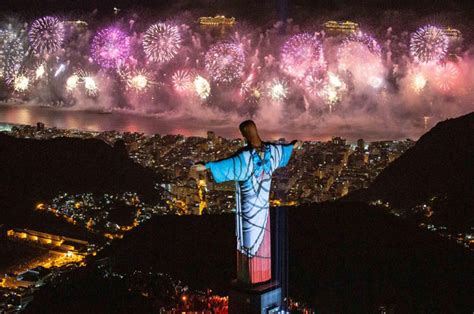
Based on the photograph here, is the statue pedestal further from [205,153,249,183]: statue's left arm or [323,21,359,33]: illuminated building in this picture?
[323,21,359,33]: illuminated building

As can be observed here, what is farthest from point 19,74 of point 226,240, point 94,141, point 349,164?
point 226,240

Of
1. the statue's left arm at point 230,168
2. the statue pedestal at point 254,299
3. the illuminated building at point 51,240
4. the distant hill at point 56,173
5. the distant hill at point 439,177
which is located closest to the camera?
the statue's left arm at point 230,168

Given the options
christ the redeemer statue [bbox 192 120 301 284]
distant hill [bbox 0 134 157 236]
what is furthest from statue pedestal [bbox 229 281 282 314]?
distant hill [bbox 0 134 157 236]

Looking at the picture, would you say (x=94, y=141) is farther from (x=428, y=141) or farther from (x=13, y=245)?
(x=428, y=141)

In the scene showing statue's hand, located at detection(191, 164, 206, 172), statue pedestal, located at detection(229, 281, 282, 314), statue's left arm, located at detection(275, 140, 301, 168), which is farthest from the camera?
statue's left arm, located at detection(275, 140, 301, 168)

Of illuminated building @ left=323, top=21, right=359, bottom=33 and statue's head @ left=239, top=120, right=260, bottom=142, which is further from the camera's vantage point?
illuminated building @ left=323, top=21, right=359, bottom=33

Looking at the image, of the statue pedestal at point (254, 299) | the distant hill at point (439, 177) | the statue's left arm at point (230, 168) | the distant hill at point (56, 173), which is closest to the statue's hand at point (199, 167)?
the statue's left arm at point (230, 168)

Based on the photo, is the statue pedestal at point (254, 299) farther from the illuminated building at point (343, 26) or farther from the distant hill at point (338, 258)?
the illuminated building at point (343, 26)
